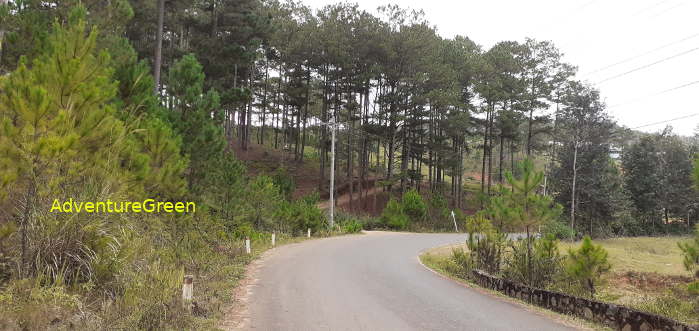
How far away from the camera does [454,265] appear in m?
15.2

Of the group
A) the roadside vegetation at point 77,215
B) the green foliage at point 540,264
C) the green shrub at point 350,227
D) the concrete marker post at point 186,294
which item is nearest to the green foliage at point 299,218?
the green shrub at point 350,227

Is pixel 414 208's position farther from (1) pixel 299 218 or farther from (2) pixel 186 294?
(2) pixel 186 294

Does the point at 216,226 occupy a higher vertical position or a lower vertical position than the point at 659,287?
higher

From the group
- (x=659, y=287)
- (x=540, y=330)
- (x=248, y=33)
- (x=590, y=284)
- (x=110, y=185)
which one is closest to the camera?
(x=110, y=185)

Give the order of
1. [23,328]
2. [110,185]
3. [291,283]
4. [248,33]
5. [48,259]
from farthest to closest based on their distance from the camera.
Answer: [248,33], [291,283], [110,185], [48,259], [23,328]

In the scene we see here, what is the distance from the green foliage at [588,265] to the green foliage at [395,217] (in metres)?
23.3

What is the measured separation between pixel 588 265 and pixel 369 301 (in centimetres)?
522

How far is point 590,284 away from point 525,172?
3251 mm

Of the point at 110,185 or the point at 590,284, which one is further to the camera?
the point at 590,284

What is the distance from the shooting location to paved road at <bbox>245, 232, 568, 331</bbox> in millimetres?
7367

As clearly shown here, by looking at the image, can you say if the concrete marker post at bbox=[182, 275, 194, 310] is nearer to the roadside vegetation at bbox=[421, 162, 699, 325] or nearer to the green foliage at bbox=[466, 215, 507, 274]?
the roadside vegetation at bbox=[421, 162, 699, 325]

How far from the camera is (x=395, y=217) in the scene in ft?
109

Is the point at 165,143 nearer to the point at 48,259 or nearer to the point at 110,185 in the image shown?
the point at 110,185

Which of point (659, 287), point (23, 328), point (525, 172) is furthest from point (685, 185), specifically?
point (23, 328)
